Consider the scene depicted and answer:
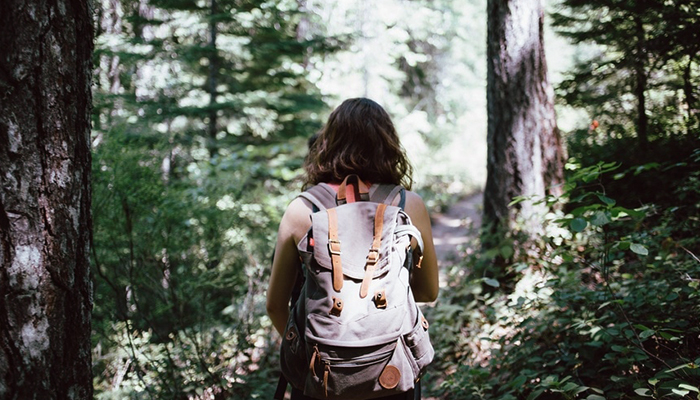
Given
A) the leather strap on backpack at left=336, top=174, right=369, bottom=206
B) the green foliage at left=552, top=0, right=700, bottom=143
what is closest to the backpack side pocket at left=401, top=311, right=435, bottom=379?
the leather strap on backpack at left=336, top=174, right=369, bottom=206

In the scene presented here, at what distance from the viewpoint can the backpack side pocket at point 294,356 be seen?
1728 mm

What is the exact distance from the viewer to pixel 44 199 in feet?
5.09

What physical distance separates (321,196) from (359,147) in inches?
10.6

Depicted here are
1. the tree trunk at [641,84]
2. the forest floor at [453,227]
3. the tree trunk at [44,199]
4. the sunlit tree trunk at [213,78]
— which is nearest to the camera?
the tree trunk at [44,199]

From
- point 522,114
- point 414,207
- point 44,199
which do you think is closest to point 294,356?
point 414,207

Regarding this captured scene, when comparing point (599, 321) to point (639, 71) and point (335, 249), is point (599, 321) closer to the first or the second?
point (335, 249)

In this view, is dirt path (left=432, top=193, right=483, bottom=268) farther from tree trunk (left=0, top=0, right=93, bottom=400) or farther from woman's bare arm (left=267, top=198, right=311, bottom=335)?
tree trunk (left=0, top=0, right=93, bottom=400)

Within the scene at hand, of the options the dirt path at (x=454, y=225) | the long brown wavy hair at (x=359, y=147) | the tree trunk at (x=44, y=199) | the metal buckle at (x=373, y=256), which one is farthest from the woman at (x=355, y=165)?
the dirt path at (x=454, y=225)

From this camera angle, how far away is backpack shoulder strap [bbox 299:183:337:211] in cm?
186

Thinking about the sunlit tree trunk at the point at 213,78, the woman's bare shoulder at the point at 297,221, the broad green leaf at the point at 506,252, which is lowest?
the broad green leaf at the point at 506,252

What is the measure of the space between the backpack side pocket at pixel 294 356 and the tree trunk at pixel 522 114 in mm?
3300

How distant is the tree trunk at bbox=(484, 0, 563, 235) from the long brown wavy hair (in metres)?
2.94

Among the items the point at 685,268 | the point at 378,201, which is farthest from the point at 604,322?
the point at 378,201

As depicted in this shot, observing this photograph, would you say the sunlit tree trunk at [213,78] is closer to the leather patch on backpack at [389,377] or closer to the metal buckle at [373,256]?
the metal buckle at [373,256]
